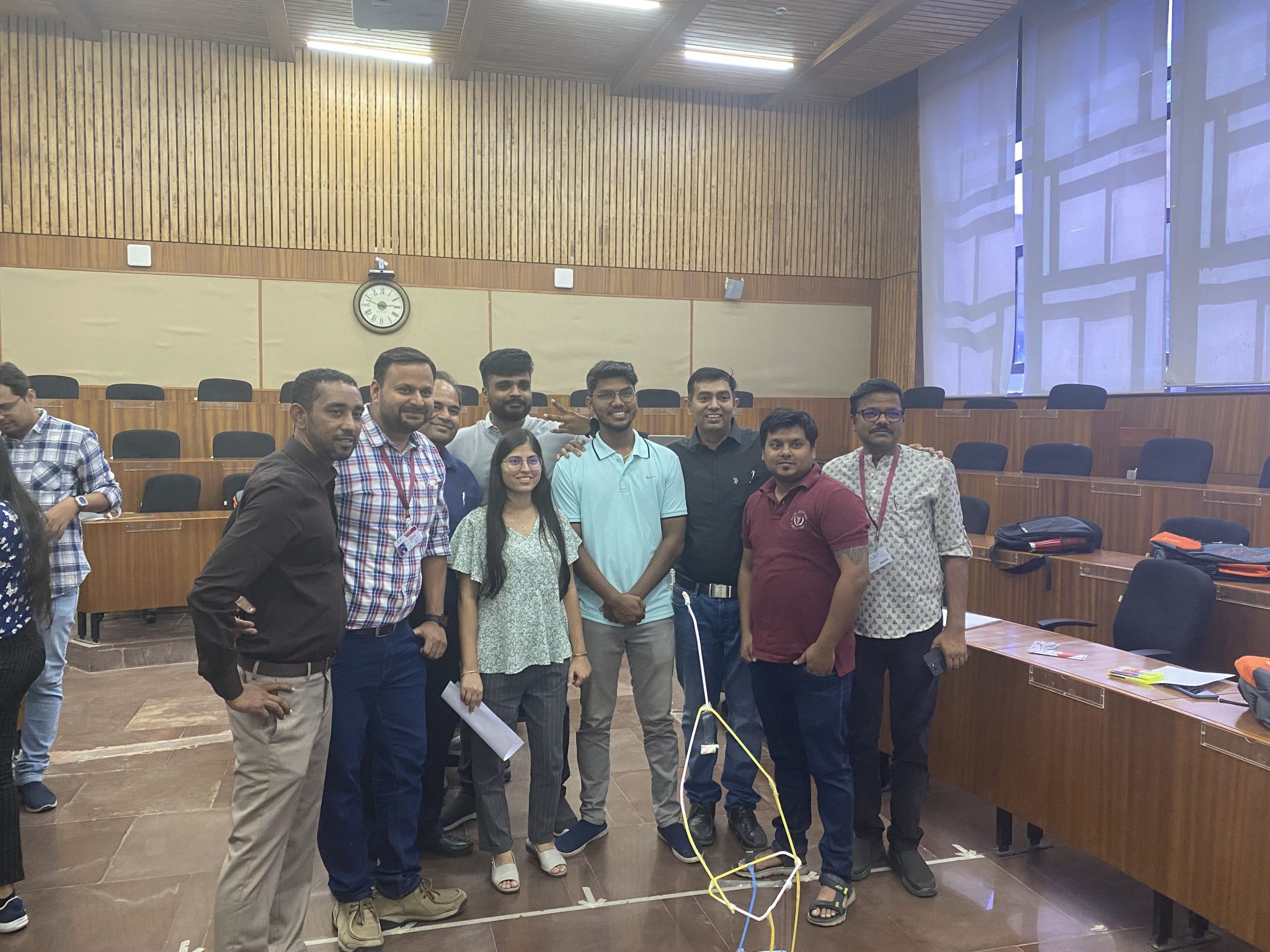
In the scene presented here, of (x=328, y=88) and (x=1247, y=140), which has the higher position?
(x=328, y=88)

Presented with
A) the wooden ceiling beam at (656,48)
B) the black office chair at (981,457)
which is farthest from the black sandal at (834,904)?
the wooden ceiling beam at (656,48)

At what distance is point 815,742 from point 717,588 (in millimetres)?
605

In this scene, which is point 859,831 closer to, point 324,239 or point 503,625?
point 503,625

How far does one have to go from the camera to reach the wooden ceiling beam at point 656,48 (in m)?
7.86

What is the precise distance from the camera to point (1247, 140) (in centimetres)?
666

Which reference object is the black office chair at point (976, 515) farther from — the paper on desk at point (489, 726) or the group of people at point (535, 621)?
A: the paper on desk at point (489, 726)

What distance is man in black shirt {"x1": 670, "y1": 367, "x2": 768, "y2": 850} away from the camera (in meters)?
2.91

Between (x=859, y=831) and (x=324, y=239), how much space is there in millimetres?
8588

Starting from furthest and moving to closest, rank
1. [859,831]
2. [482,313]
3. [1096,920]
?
[482,313]
[859,831]
[1096,920]

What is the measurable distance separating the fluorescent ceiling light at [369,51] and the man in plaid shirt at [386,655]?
808 cm

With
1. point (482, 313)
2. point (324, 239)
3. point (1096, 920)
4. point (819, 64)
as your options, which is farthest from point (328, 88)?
point (1096, 920)

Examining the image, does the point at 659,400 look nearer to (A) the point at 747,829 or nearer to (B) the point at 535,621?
(A) the point at 747,829

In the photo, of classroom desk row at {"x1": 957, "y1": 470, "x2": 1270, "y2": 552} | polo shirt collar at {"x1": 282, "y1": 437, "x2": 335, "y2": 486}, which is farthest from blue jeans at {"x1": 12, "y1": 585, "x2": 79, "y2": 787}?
classroom desk row at {"x1": 957, "y1": 470, "x2": 1270, "y2": 552}

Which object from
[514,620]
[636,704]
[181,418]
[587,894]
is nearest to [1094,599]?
[636,704]
